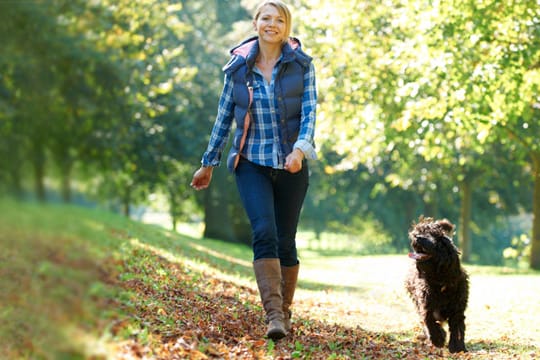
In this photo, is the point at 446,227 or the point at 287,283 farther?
the point at 446,227

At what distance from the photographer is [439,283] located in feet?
21.9

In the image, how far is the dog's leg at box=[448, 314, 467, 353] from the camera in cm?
655

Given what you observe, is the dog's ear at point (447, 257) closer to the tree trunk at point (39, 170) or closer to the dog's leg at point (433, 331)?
the dog's leg at point (433, 331)

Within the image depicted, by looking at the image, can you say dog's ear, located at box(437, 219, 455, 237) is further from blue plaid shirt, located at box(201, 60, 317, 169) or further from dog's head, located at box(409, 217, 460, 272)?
blue plaid shirt, located at box(201, 60, 317, 169)

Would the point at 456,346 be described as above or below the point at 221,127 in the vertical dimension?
below

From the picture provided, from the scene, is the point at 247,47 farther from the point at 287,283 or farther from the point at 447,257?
the point at 447,257

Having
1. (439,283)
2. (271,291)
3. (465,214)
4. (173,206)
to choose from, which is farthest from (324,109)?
(173,206)

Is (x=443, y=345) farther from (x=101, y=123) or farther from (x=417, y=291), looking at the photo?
(x=101, y=123)

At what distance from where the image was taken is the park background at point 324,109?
235 centimetres

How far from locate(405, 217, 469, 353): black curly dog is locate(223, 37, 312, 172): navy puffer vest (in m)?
1.70

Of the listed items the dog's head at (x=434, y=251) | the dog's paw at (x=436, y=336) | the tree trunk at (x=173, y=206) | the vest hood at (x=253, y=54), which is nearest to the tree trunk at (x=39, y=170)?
the vest hood at (x=253, y=54)

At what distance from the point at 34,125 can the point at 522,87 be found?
12082 millimetres

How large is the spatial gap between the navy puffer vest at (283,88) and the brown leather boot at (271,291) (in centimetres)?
81

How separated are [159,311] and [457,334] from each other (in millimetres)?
2662
